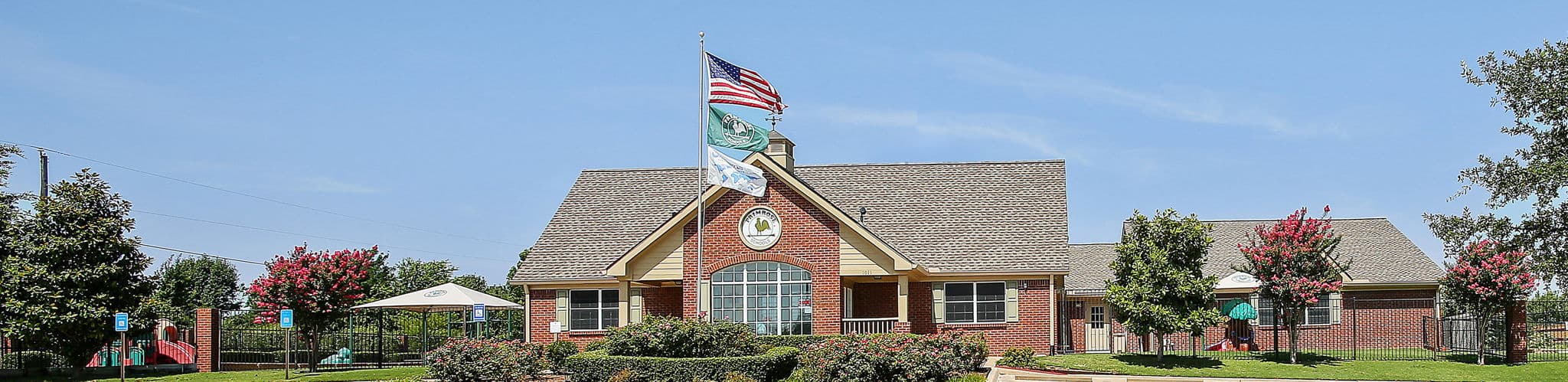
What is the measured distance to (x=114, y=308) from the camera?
2927cm

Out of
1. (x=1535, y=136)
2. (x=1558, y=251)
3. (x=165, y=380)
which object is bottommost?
(x=165, y=380)

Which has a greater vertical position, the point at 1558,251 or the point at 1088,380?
the point at 1558,251

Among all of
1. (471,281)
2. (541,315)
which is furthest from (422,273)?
(541,315)

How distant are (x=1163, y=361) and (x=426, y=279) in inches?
2016

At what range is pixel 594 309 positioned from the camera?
1324 inches

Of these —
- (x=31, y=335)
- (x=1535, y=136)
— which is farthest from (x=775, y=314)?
(x=1535, y=136)

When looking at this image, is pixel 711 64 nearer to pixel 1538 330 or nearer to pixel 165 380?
pixel 165 380

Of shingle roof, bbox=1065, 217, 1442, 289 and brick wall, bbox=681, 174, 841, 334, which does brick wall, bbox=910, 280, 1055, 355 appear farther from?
shingle roof, bbox=1065, 217, 1442, 289

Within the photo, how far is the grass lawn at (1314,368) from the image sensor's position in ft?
87.2

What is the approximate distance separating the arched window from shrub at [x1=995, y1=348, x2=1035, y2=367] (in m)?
4.56

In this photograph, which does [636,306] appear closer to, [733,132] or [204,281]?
[733,132]

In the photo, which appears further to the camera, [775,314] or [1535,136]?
[1535,136]

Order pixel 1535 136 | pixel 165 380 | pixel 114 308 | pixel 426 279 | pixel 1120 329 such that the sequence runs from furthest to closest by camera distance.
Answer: pixel 426 279, pixel 1120 329, pixel 1535 136, pixel 114 308, pixel 165 380

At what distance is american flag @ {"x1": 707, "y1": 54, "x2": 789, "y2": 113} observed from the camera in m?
28.2
